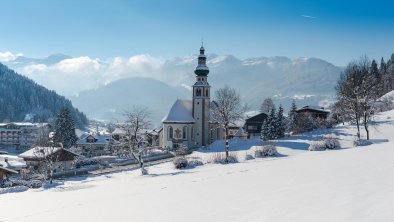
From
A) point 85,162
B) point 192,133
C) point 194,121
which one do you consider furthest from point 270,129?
point 85,162

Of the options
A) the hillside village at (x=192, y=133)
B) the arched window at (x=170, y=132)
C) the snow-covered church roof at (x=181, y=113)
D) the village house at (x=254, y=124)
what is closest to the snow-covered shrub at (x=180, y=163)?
the hillside village at (x=192, y=133)

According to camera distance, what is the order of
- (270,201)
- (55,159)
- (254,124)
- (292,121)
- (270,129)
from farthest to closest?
1. (254,124)
2. (292,121)
3. (270,129)
4. (55,159)
5. (270,201)

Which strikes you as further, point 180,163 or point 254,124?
point 254,124

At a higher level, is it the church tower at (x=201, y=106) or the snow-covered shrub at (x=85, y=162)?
the church tower at (x=201, y=106)

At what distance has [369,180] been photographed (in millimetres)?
13711

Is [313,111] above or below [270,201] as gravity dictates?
above

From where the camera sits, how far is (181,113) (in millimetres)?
78250

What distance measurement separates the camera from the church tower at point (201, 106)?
77.5 meters

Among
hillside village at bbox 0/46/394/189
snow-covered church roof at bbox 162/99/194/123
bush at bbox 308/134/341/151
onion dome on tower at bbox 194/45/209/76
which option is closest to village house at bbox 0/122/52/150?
hillside village at bbox 0/46/394/189

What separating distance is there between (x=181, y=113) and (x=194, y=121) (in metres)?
3.36

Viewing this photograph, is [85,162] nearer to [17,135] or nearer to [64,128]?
[64,128]

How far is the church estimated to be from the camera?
76.8 m

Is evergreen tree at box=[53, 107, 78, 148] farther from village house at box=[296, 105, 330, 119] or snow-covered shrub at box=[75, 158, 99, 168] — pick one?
village house at box=[296, 105, 330, 119]

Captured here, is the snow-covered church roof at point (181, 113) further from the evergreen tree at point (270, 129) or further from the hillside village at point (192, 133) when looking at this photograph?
the evergreen tree at point (270, 129)
